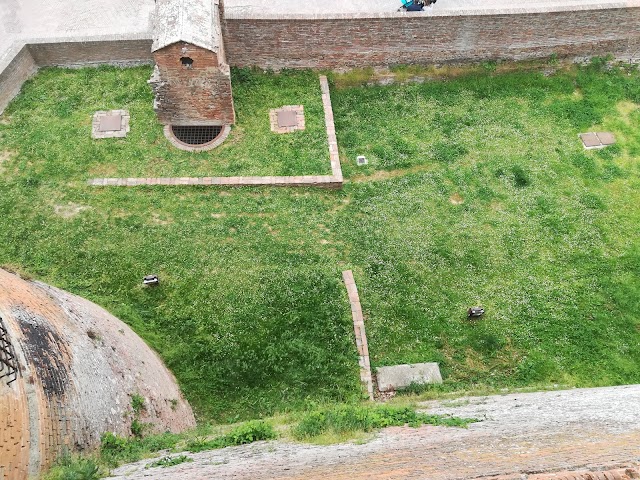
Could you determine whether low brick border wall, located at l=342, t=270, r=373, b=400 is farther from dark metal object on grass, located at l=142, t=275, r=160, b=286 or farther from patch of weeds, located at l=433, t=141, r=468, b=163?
patch of weeds, located at l=433, t=141, r=468, b=163

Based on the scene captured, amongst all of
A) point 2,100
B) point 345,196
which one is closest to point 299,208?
point 345,196

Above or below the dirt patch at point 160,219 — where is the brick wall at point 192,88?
above

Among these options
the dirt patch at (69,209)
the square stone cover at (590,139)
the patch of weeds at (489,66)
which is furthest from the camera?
the patch of weeds at (489,66)

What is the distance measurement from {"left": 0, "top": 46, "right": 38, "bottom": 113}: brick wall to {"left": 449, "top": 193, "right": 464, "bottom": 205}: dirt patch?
9.63m

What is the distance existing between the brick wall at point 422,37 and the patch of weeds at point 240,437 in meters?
8.27

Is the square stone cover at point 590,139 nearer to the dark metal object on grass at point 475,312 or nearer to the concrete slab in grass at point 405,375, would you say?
the dark metal object on grass at point 475,312

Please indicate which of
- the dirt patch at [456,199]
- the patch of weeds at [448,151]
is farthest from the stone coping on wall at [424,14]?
the dirt patch at [456,199]

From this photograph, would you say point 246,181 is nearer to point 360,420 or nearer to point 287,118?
point 287,118

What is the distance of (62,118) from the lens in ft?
38.9

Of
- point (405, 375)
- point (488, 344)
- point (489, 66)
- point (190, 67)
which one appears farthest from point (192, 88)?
point (488, 344)

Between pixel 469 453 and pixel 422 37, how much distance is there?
9753 millimetres

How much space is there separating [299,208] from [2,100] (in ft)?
22.3

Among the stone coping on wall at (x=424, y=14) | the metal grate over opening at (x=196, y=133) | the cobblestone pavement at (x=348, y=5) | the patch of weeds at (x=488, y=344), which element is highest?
the cobblestone pavement at (x=348, y=5)

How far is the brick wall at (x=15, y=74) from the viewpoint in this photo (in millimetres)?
11781
